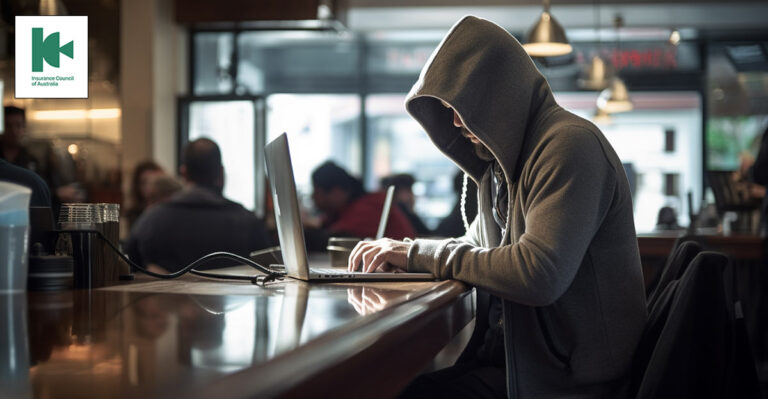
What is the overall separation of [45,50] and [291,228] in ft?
1.83

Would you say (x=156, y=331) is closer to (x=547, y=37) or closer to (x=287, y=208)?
(x=287, y=208)

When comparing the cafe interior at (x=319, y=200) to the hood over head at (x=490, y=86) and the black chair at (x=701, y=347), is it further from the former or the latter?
the hood over head at (x=490, y=86)

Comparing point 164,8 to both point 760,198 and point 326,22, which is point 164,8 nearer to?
point 326,22

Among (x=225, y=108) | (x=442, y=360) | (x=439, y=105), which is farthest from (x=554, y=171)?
(x=225, y=108)

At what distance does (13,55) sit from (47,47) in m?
0.11

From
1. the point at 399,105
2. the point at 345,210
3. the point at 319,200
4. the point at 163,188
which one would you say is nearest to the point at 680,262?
the point at 345,210

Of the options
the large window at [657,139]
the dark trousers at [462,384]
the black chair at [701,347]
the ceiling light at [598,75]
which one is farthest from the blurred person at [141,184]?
the large window at [657,139]

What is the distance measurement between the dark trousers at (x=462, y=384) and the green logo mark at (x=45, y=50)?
36.2 inches

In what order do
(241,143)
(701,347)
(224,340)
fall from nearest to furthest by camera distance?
(224,340)
(701,347)
(241,143)

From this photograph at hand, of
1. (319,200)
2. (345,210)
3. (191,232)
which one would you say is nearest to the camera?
(191,232)

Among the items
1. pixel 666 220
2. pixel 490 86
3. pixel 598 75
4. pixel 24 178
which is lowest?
pixel 666 220

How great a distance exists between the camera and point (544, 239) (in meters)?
1.40

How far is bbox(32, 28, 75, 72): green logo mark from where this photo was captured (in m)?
1.53

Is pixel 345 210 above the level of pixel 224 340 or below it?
below
